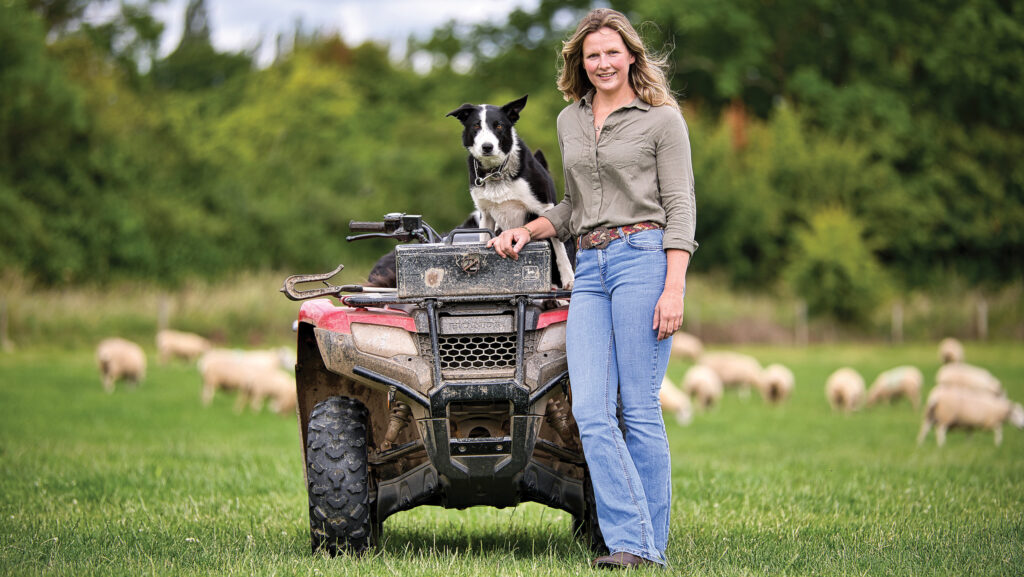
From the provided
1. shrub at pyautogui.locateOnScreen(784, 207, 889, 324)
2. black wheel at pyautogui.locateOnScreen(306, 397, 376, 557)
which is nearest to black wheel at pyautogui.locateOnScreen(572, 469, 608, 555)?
black wheel at pyautogui.locateOnScreen(306, 397, 376, 557)

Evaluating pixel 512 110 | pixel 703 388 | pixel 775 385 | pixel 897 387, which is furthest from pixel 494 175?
pixel 897 387

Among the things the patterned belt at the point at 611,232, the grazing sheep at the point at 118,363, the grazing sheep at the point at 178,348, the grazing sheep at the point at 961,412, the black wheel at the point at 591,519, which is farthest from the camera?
the grazing sheep at the point at 178,348

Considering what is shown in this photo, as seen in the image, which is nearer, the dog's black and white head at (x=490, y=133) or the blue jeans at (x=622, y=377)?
the blue jeans at (x=622, y=377)

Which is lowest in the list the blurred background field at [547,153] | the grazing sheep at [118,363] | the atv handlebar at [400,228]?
the grazing sheep at [118,363]

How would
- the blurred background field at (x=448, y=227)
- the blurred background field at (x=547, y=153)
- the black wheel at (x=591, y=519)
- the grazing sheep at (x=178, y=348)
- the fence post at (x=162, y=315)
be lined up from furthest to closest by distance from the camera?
the blurred background field at (x=547, y=153) → the fence post at (x=162, y=315) → the grazing sheep at (x=178, y=348) → the blurred background field at (x=448, y=227) → the black wheel at (x=591, y=519)

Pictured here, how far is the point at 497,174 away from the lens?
6.31 metres

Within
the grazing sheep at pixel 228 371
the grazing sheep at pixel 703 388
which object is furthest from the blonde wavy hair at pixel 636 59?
the grazing sheep at pixel 703 388

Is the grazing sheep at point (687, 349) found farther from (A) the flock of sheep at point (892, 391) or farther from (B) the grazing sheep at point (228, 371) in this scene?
(B) the grazing sheep at point (228, 371)

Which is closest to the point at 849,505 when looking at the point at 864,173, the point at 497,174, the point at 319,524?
the point at 497,174

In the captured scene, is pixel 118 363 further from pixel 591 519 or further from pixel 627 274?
pixel 627 274

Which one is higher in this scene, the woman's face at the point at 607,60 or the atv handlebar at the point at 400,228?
the woman's face at the point at 607,60

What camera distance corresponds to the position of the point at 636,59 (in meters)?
4.74

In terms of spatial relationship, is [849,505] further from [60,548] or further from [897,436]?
[897,436]

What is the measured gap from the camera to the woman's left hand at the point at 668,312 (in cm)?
450
